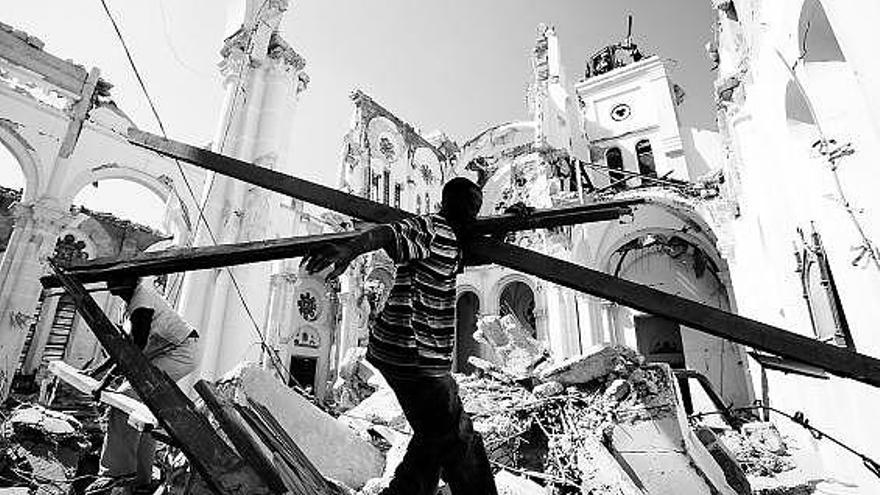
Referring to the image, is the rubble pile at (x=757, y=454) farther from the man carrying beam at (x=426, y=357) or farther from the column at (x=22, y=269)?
the column at (x=22, y=269)

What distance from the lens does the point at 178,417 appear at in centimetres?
241

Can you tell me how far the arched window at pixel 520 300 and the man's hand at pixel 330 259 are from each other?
1977 cm

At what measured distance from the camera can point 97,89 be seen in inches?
221

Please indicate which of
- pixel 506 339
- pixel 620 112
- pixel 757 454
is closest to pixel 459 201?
pixel 757 454

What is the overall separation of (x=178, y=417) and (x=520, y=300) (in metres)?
20.1

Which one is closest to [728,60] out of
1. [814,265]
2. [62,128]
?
[814,265]

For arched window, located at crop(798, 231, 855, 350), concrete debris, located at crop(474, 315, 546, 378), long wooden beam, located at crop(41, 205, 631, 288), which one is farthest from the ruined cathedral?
concrete debris, located at crop(474, 315, 546, 378)

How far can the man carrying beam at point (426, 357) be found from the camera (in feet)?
7.25

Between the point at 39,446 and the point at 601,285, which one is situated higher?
the point at 601,285

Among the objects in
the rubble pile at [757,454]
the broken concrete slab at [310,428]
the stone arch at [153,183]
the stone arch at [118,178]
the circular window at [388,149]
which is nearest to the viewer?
the broken concrete slab at [310,428]


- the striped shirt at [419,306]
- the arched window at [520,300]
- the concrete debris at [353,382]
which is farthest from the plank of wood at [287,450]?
the arched window at [520,300]

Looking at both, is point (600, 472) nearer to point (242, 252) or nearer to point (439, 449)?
point (439, 449)

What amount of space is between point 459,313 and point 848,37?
19.5m

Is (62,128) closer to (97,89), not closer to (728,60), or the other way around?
(97,89)
